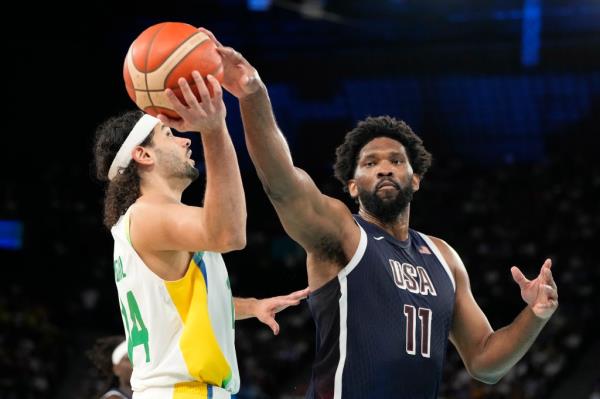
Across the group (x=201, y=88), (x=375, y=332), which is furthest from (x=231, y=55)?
(x=375, y=332)

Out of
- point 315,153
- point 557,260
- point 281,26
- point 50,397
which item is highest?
point 281,26

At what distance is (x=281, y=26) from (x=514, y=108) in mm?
6469

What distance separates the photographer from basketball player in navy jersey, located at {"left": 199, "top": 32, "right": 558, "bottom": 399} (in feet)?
13.5

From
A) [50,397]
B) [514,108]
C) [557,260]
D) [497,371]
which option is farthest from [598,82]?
[497,371]

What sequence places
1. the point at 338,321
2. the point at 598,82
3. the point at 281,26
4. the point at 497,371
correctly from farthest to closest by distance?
1. the point at 281,26
2. the point at 598,82
3. the point at 497,371
4. the point at 338,321

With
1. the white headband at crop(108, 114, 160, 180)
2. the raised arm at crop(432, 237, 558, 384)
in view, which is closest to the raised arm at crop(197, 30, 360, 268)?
the white headband at crop(108, 114, 160, 180)

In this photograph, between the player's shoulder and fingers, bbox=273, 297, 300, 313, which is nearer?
fingers, bbox=273, 297, 300, 313

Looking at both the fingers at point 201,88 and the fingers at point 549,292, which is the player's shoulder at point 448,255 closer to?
the fingers at point 549,292

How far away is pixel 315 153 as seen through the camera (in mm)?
24750

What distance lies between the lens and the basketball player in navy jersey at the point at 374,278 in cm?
411

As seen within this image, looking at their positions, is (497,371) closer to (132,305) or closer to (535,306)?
(535,306)

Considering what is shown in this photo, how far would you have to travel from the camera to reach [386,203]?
4.76 meters

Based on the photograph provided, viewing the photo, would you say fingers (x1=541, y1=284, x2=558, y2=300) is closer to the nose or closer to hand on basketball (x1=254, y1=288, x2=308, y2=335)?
the nose

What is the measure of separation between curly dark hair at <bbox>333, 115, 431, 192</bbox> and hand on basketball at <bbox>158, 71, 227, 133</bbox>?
1478mm
